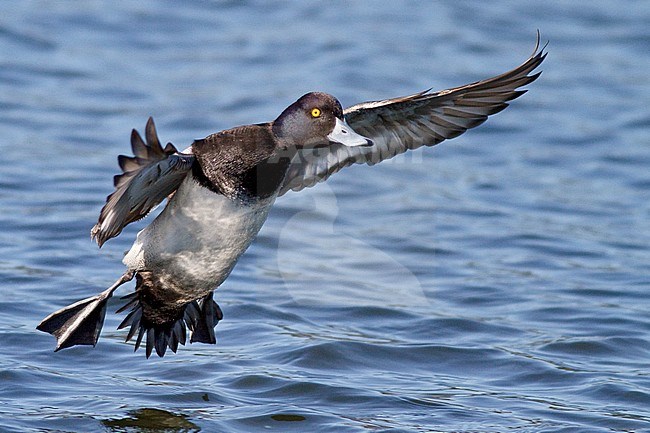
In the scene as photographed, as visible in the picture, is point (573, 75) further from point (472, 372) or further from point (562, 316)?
point (472, 372)

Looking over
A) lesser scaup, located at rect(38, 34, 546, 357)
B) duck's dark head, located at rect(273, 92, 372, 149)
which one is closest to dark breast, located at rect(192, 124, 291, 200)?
lesser scaup, located at rect(38, 34, 546, 357)

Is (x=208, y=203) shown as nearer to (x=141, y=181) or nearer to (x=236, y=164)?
(x=236, y=164)

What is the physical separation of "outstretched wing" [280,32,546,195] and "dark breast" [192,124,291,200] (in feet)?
2.58

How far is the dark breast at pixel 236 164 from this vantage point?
5.01 m

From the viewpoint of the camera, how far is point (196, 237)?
5.12 meters

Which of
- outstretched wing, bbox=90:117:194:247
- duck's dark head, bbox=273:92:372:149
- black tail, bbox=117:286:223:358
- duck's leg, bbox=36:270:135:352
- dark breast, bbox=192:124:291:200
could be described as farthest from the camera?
black tail, bbox=117:286:223:358

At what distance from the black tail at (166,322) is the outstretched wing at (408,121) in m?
0.77

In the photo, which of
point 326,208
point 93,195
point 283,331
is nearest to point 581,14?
point 326,208

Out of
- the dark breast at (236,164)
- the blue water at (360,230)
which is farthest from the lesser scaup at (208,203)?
the blue water at (360,230)

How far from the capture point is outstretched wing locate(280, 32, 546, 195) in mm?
5637

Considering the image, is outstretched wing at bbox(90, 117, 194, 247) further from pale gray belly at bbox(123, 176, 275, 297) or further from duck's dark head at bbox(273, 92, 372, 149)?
duck's dark head at bbox(273, 92, 372, 149)

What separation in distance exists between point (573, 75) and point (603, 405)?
7.12m

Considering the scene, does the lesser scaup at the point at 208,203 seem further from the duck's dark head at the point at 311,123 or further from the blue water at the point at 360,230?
the blue water at the point at 360,230

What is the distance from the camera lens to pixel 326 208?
8.89 meters
